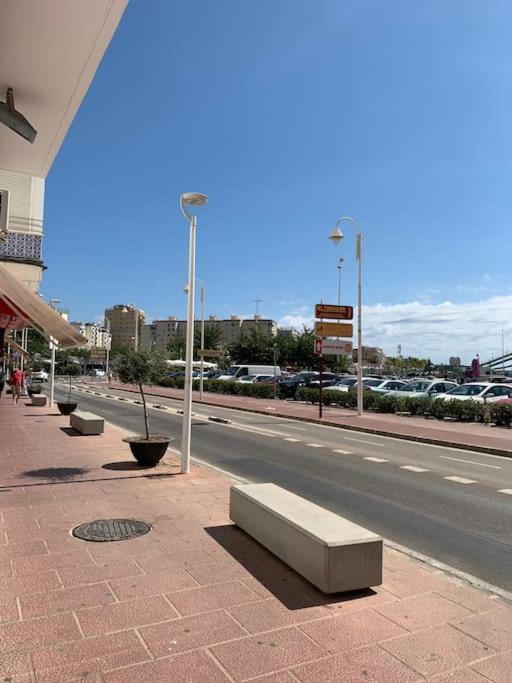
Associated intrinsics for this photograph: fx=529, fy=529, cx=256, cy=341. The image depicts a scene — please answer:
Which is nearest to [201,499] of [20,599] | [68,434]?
A: [20,599]

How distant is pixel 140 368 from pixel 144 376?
167 mm

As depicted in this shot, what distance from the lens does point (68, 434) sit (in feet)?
46.0

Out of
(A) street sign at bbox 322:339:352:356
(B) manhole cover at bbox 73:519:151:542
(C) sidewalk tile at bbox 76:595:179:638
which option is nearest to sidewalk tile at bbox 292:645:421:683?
(C) sidewalk tile at bbox 76:595:179:638

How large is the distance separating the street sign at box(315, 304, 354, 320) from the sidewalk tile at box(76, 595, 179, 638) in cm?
2103

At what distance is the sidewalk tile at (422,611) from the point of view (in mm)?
3775

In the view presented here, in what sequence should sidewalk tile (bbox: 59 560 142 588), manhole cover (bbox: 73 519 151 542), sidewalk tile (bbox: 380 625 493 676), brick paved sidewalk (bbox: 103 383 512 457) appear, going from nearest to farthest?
1. sidewalk tile (bbox: 380 625 493 676)
2. sidewalk tile (bbox: 59 560 142 588)
3. manhole cover (bbox: 73 519 151 542)
4. brick paved sidewalk (bbox: 103 383 512 457)

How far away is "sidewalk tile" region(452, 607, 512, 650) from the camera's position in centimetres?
353

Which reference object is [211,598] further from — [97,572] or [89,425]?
[89,425]

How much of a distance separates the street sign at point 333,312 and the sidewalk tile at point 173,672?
71.2 feet

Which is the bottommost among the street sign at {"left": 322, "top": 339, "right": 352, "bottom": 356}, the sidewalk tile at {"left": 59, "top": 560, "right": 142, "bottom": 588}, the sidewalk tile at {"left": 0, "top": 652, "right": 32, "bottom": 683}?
the sidewalk tile at {"left": 59, "top": 560, "right": 142, "bottom": 588}

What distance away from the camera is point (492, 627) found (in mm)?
3762

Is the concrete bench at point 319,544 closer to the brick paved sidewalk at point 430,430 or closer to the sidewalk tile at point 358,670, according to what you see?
the sidewalk tile at point 358,670

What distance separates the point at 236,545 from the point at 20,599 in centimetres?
208

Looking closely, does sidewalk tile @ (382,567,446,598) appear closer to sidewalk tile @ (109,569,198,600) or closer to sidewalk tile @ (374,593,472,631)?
sidewalk tile @ (374,593,472,631)
